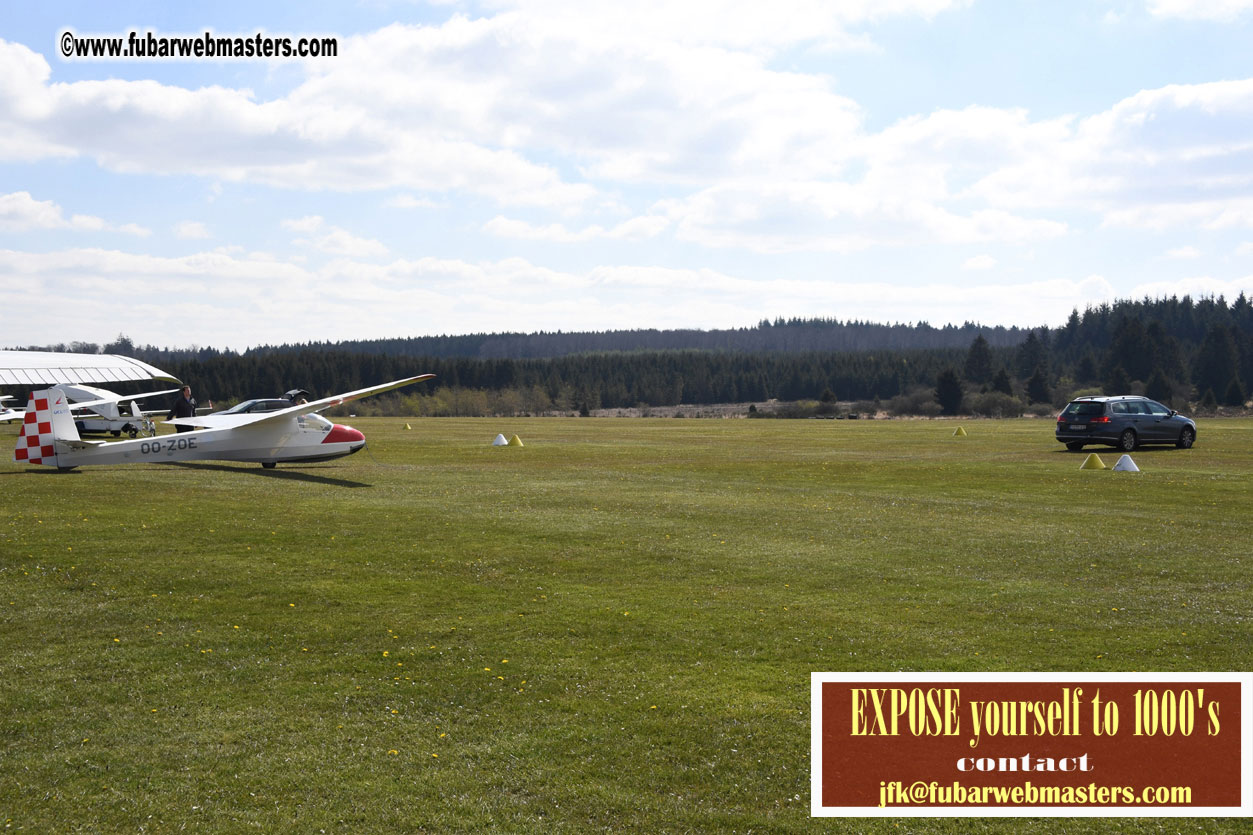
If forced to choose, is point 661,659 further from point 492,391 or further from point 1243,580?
point 492,391

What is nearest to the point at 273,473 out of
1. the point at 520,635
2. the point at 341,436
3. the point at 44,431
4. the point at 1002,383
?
the point at 341,436

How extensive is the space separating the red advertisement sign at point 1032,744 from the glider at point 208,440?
19478 millimetres

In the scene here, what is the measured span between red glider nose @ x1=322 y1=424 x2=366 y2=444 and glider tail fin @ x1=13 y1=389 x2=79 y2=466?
24.0ft

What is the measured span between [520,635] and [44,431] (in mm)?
20028

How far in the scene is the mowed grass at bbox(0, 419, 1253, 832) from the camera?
6.44 metres

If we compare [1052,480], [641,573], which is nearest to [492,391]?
[1052,480]

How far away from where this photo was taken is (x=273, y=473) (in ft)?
93.1

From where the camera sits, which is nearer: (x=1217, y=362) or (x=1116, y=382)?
(x=1116, y=382)

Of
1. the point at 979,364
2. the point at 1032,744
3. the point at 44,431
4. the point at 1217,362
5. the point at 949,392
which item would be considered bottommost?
the point at 1032,744

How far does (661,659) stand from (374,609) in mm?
3935

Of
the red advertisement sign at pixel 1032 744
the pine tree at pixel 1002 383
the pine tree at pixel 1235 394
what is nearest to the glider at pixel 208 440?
the red advertisement sign at pixel 1032 744

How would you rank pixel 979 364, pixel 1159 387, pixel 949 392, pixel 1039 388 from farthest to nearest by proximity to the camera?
1. pixel 979 364
2. pixel 1039 388
3. pixel 1159 387
4. pixel 949 392

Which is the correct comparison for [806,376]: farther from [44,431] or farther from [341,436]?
[44,431]

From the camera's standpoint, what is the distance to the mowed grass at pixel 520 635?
644cm
